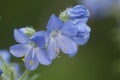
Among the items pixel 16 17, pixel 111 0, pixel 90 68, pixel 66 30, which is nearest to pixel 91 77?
pixel 90 68

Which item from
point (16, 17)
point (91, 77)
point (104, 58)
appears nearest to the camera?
point (91, 77)

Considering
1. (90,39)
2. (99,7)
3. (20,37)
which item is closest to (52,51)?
(20,37)

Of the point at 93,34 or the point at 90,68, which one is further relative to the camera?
the point at 93,34

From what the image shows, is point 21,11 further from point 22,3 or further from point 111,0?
point 111,0

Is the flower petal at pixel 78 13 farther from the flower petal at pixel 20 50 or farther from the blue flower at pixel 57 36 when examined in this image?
the flower petal at pixel 20 50

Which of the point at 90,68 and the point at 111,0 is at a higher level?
the point at 111,0

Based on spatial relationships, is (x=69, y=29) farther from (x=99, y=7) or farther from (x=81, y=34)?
(x=99, y=7)

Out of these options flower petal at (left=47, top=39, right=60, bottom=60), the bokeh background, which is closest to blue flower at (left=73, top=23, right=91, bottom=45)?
flower petal at (left=47, top=39, right=60, bottom=60)
